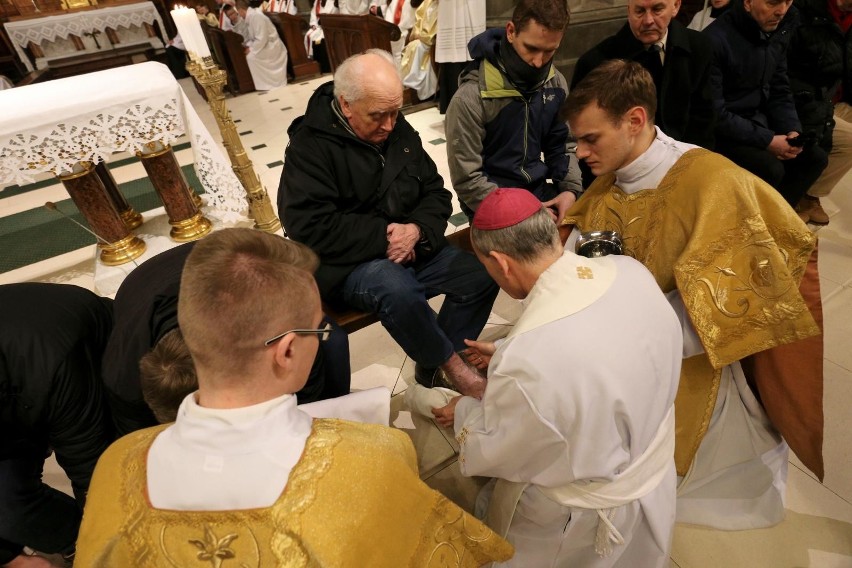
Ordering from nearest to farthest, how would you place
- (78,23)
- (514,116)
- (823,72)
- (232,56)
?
(514,116), (823,72), (232,56), (78,23)

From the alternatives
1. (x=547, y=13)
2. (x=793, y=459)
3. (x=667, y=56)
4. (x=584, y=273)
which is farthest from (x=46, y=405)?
(x=667, y=56)

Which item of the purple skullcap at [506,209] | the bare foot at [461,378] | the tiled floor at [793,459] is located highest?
the purple skullcap at [506,209]

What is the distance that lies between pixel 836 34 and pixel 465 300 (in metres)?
3.67

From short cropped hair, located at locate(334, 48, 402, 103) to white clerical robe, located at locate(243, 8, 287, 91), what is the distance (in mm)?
8821

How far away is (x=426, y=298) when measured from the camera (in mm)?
2268

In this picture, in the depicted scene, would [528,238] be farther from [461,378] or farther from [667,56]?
[667,56]

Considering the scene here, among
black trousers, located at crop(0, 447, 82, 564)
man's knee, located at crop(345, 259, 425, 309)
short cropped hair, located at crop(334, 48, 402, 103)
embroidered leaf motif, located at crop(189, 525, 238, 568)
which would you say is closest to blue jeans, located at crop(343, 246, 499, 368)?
man's knee, located at crop(345, 259, 425, 309)

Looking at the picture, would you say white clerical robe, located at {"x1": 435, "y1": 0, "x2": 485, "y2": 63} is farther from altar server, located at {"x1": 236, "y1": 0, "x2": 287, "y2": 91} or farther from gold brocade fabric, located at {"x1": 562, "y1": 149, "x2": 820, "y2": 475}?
altar server, located at {"x1": 236, "y1": 0, "x2": 287, "y2": 91}

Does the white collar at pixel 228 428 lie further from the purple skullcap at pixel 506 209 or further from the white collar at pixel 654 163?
the white collar at pixel 654 163

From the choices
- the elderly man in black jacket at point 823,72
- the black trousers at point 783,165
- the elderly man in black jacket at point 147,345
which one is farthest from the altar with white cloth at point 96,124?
the elderly man in black jacket at point 823,72

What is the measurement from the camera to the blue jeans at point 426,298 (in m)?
2.07

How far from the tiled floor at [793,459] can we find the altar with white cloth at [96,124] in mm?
1216

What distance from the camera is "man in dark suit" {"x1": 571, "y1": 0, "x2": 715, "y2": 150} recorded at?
2.45m

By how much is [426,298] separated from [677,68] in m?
2.03
